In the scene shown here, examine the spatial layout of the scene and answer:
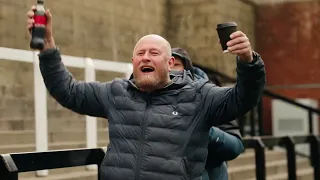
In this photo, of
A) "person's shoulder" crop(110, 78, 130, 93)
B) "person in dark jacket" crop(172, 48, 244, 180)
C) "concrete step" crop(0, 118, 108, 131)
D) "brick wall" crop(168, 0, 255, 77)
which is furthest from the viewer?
"brick wall" crop(168, 0, 255, 77)

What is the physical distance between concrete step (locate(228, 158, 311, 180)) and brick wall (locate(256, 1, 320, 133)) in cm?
238

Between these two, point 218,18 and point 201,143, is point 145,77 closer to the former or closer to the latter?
point 201,143

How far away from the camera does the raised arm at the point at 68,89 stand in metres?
2.54

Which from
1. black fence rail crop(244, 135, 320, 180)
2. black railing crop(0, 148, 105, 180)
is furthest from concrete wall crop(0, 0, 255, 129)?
black railing crop(0, 148, 105, 180)

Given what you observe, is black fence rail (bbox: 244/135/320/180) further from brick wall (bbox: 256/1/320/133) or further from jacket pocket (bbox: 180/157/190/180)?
brick wall (bbox: 256/1/320/133)

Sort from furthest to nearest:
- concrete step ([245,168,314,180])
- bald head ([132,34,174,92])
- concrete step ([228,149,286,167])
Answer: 1. concrete step ([228,149,286,167])
2. concrete step ([245,168,314,180])
3. bald head ([132,34,174,92])

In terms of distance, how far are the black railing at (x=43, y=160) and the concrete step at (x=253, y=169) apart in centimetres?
337

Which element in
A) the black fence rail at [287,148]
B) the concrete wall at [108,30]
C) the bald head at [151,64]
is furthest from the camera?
the concrete wall at [108,30]

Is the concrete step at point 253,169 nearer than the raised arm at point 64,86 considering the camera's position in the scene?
No

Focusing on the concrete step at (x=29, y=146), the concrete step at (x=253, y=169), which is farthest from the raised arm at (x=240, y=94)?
the concrete step at (x=253, y=169)

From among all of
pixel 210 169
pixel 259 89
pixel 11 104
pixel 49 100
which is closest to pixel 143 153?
pixel 259 89

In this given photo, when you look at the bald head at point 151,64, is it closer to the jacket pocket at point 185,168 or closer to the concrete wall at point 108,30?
the jacket pocket at point 185,168

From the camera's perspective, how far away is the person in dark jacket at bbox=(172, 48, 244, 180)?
292cm

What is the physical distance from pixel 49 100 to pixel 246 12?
675 cm
